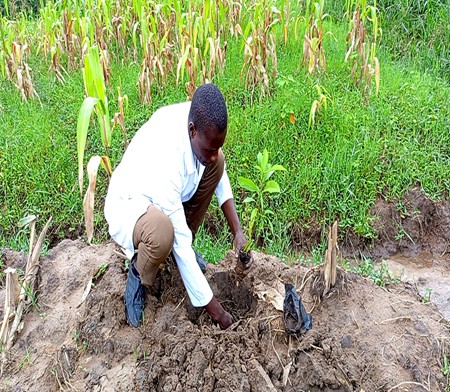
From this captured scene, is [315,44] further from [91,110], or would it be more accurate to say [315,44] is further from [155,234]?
[155,234]

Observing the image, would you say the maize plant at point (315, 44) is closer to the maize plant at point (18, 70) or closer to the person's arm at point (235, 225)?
the person's arm at point (235, 225)

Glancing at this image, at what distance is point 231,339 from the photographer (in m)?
2.46

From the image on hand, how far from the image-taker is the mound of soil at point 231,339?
2.37 metres

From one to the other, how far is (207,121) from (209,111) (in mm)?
41

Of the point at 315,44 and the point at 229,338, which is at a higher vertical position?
the point at 315,44

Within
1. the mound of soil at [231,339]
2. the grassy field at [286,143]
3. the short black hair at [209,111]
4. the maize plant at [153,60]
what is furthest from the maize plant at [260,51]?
the short black hair at [209,111]

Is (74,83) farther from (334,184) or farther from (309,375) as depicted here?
(309,375)

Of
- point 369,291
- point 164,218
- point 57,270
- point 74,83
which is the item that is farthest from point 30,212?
point 369,291

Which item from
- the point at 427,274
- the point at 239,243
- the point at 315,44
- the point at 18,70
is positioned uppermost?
the point at 315,44

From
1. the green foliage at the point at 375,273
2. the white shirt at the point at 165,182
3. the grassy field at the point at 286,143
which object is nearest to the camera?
the white shirt at the point at 165,182

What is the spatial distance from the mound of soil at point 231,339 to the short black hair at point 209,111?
3.24ft

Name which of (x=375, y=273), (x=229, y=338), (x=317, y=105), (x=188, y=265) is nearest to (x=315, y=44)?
(x=317, y=105)

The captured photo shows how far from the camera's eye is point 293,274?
2.92m

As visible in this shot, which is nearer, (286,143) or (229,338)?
(229,338)
